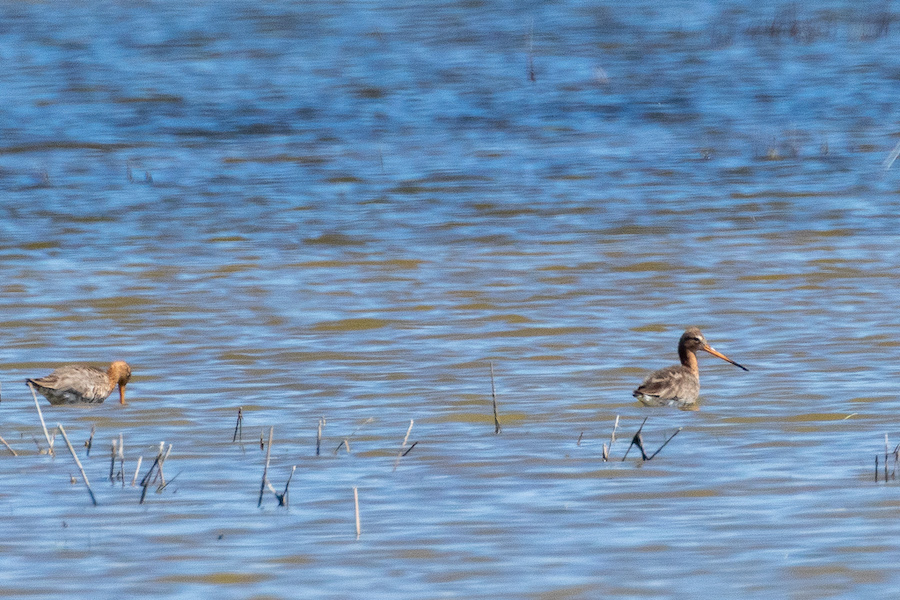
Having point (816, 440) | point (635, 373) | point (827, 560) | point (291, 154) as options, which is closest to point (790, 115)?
point (291, 154)

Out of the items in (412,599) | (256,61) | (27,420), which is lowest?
(256,61)

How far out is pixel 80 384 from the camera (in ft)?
30.5

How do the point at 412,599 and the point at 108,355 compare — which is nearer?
the point at 412,599

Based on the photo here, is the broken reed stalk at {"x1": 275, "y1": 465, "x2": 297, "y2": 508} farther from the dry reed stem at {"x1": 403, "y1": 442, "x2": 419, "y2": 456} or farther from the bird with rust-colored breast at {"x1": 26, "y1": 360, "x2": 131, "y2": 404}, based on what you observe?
the bird with rust-colored breast at {"x1": 26, "y1": 360, "x2": 131, "y2": 404}

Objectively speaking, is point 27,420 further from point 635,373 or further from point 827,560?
point 827,560

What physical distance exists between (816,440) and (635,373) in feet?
6.91

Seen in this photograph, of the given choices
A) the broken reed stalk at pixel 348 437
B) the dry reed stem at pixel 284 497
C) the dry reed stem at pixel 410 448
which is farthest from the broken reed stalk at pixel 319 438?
the dry reed stem at pixel 284 497

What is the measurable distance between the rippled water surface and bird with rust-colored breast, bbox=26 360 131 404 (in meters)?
0.10

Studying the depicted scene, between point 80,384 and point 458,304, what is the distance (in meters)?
3.58

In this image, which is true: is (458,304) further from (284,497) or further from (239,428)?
(284,497)

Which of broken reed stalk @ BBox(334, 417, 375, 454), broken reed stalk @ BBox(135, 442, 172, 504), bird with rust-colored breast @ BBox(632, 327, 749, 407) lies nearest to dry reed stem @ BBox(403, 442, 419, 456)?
broken reed stalk @ BBox(334, 417, 375, 454)

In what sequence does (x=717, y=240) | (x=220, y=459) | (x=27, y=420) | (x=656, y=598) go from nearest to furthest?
1. (x=656, y=598)
2. (x=220, y=459)
3. (x=27, y=420)
4. (x=717, y=240)

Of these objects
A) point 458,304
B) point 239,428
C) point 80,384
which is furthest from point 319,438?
point 458,304

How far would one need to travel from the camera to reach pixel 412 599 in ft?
18.5
